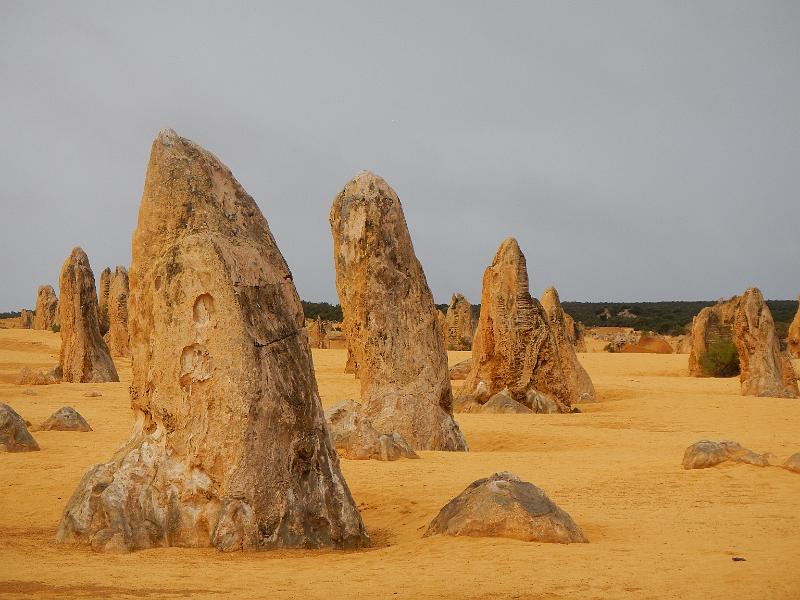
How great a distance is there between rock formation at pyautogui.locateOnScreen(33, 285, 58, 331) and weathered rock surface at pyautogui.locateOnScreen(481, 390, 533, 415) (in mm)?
32291

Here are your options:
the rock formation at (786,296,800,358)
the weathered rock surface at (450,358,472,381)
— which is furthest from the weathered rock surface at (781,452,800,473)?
the rock formation at (786,296,800,358)

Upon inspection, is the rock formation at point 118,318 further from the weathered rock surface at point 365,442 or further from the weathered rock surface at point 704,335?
the weathered rock surface at point 365,442

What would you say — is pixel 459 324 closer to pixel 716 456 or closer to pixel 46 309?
pixel 46 309

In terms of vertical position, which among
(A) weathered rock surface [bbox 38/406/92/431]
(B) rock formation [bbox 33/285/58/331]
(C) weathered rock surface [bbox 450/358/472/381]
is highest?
(B) rock formation [bbox 33/285/58/331]

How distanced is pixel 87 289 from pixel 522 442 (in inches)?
499

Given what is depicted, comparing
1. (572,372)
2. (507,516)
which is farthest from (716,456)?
(572,372)

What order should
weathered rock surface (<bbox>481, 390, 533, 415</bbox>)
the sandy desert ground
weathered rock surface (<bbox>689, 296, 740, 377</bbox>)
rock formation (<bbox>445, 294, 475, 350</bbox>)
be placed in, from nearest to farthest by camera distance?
the sandy desert ground
weathered rock surface (<bbox>481, 390, 533, 415</bbox>)
weathered rock surface (<bbox>689, 296, 740, 377</bbox>)
rock formation (<bbox>445, 294, 475, 350</bbox>)

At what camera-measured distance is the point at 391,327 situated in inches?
490

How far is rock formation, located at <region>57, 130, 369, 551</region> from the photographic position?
6.29 metres

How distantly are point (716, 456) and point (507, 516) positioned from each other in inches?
165

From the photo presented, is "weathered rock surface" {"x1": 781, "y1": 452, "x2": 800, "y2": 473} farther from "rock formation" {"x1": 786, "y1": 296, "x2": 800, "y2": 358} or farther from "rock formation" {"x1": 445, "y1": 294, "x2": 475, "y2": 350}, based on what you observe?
"rock formation" {"x1": 445, "y1": 294, "x2": 475, "y2": 350}

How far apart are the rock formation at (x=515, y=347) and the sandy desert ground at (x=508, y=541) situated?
278cm

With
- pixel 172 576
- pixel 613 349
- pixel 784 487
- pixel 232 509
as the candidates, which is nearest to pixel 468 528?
pixel 232 509

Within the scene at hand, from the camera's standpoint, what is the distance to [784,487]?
8.50m
